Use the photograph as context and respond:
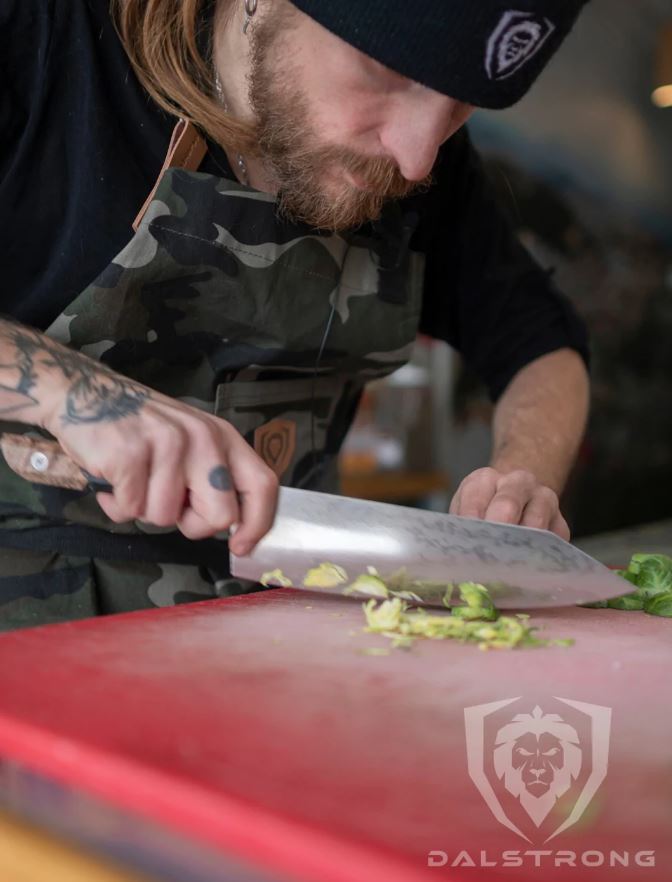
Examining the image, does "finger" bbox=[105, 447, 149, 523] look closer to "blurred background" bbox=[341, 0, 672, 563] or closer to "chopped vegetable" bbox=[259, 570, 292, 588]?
"chopped vegetable" bbox=[259, 570, 292, 588]

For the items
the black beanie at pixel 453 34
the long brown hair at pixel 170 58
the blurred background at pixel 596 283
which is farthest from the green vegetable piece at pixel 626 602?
the blurred background at pixel 596 283

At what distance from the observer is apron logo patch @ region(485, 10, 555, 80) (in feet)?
3.34

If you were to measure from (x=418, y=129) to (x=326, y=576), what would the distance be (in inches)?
20.3

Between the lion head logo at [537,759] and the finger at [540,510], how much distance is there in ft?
1.61

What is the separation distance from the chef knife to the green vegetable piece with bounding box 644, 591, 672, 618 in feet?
0.18

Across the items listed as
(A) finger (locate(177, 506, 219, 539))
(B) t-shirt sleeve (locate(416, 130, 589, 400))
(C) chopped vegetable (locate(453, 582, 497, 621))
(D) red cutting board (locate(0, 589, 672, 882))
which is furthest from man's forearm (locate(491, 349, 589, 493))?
(A) finger (locate(177, 506, 219, 539))

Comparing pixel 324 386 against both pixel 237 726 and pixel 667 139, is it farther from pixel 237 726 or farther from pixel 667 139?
pixel 667 139

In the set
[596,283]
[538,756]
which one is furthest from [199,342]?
[596,283]

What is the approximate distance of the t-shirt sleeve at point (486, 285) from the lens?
1713 mm

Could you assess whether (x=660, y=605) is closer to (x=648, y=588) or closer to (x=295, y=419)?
(x=648, y=588)

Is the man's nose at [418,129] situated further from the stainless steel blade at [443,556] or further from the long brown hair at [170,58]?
the stainless steel blade at [443,556]

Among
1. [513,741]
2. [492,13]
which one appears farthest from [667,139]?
[513,741]

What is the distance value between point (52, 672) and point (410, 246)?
1023 mm

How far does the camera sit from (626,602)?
121 centimetres
